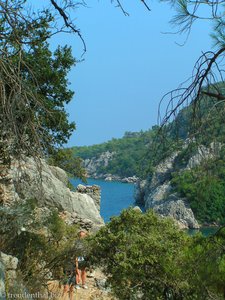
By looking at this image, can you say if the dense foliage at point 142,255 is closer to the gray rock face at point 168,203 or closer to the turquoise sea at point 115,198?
the turquoise sea at point 115,198

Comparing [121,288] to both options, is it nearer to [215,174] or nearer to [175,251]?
[175,251]

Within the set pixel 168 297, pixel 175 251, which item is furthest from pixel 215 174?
pixel 175 251

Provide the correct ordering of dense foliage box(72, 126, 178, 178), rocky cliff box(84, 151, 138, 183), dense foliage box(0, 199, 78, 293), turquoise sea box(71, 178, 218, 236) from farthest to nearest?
rocky cliff box(84, 151, 138, 183), dense foliage box(72, 126, 178, 178), turquoise sea box(71, 178, 218, 236), dense foliage box(0, 199, 78, 293)

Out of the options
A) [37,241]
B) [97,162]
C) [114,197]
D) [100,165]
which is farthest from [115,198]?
[37,241]

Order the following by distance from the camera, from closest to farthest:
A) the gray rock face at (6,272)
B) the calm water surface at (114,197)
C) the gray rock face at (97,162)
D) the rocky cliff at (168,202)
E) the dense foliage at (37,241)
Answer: the gray rock face at (6,272), the dense foliage at (37,241), the rocky cliff at (168,202), the calm water surface at (114,197), the gray rock face at (97,162)

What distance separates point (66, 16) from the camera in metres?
3.41

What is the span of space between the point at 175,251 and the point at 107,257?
143 cm

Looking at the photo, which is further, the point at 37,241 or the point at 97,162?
the point at 97,162

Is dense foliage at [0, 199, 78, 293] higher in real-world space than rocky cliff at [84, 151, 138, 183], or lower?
lower

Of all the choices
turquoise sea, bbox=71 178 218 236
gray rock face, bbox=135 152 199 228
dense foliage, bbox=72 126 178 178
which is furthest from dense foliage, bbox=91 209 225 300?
dense foliage, bbox=72 126 178 178

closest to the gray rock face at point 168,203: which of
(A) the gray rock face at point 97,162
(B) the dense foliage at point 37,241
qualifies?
(A) the gray rock face at point 97,162

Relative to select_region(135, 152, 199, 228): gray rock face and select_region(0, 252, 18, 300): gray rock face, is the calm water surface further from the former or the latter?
select_region(0, 252, 18, 300): gray rock face

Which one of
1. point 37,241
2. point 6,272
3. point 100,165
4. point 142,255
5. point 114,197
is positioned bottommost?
point 6,272

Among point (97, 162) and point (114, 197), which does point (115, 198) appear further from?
point (97, 162)
